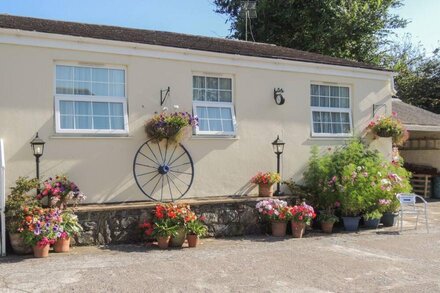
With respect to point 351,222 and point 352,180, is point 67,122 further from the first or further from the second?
point 351,222

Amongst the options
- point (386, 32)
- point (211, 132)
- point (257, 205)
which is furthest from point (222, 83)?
point (386, 32)

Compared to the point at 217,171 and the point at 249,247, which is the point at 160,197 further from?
the point at 249,247

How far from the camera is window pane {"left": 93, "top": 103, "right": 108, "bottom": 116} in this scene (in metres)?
8.87

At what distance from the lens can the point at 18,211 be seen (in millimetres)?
7430

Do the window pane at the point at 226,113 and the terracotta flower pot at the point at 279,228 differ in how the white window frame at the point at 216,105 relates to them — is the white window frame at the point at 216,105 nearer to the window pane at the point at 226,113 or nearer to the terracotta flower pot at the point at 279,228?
the window pane at the point at 226,113

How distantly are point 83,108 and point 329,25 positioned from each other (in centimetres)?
1560

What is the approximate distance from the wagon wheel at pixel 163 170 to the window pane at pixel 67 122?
130cm

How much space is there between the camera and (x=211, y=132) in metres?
9.88

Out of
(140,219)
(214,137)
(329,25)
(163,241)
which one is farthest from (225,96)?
(329,25)

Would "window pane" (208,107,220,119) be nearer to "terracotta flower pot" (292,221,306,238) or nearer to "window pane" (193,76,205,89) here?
"window pane" (193,76,205,89)

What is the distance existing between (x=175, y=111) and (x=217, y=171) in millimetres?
1497

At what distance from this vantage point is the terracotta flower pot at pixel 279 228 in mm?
9469

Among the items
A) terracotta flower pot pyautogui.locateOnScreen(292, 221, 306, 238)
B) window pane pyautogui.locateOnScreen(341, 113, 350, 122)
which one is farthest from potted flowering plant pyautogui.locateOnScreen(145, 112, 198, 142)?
window pane pyautogui.locateOnScreen(341, 113, 350, 122)

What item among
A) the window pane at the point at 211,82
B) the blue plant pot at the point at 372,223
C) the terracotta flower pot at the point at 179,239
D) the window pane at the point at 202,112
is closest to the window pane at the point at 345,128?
the blue plant pot at the point at 372,223
